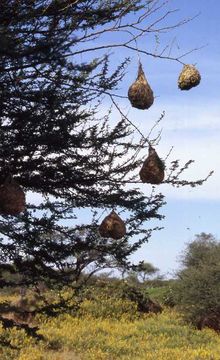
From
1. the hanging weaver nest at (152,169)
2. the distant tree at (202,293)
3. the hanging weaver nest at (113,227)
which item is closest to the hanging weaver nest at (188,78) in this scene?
the hanging weaver nest at (152,169)

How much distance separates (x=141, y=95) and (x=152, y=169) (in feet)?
1.62

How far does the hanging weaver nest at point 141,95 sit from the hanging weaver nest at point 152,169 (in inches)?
12.8

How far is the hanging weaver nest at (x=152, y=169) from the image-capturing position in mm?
3938

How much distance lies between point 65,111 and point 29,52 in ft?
2.73

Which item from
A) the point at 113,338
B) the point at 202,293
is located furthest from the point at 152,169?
the point at 202,293

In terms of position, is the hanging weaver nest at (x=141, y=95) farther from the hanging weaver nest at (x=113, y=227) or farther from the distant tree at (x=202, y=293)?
the distant tree at (x=202, y=293)

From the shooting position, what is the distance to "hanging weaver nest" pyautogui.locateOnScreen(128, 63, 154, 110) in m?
3.87

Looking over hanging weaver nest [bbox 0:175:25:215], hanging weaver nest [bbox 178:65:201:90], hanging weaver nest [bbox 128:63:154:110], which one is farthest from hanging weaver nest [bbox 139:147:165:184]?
hanging weaver nest [bbox 0:175:25:215]

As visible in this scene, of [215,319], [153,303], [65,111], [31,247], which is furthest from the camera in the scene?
[153,303]

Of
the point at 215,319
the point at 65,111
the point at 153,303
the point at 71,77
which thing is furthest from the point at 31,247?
the point at 153,303

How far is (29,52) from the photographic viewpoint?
485cm

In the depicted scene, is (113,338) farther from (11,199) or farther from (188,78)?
(188,78)

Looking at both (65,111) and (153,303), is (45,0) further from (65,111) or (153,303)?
(153,303)

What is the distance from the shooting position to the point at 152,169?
12.9 feet
